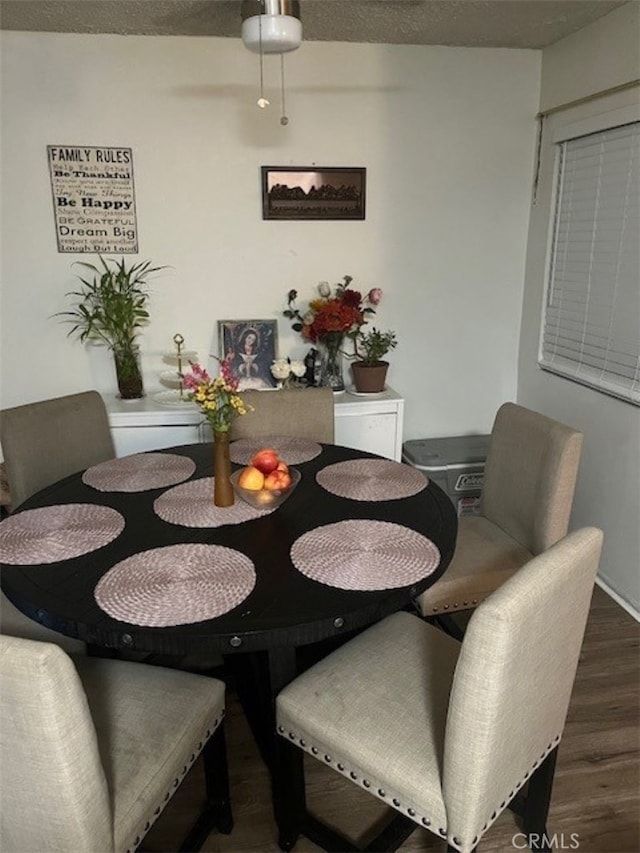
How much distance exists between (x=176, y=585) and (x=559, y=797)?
3.89 feet

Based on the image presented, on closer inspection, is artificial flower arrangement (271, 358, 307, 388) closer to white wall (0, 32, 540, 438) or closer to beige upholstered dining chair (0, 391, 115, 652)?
white wall (0, 32, 540, 438)

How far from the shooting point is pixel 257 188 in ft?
9.27

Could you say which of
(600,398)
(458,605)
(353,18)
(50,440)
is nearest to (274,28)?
(353,18)

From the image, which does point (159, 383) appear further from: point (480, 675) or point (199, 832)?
point (480, 675)

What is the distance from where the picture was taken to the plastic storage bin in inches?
115

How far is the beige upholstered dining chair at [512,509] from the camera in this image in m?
1.77

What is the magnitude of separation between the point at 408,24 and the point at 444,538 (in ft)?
6.98

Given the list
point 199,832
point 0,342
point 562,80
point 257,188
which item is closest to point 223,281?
point 257,188

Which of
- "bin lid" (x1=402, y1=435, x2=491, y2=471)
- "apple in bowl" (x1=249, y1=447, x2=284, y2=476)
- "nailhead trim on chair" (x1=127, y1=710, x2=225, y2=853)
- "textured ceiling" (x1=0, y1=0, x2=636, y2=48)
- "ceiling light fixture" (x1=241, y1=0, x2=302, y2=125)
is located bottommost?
"nailhead trim on chair" (x1=127, y1=710, x2=225, y2=853)

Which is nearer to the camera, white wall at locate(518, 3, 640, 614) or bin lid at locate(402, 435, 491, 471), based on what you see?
white wall at locate(518, 3, 640, 614)

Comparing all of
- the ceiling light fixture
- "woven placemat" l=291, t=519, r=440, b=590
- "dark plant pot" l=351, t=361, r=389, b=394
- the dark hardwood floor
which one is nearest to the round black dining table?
"woven placemat" l=291, t=519, r=440, b=590

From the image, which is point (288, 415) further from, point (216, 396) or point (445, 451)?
point (445, 451)

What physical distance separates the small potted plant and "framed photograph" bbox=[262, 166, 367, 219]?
1.89 ft

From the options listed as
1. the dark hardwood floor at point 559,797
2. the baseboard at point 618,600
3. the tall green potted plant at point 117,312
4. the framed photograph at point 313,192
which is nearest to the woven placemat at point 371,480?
the dark hardwood floor at point 559,797
